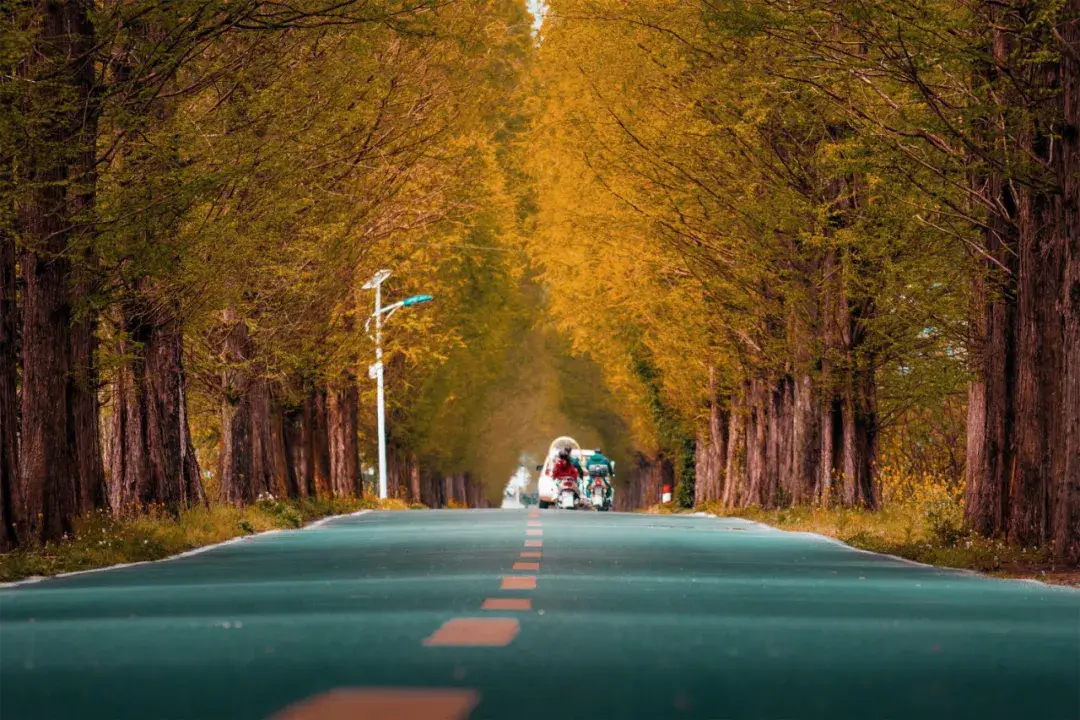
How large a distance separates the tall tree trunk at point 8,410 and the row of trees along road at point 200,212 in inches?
0.9

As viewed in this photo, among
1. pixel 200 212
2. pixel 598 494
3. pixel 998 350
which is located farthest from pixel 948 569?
pixel 598 494

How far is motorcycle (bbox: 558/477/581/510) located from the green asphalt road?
36.8 m

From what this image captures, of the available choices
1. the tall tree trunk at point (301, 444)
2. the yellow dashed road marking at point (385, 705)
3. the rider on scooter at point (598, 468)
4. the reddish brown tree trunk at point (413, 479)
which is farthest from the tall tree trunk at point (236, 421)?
the reddish brown tree trunk at point (413, 479)

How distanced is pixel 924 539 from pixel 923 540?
21 cm

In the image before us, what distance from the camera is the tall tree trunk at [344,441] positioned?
57.7m

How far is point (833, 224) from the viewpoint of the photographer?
110 ft

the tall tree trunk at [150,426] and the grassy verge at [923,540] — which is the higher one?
the tall tree trunk at [150,426]

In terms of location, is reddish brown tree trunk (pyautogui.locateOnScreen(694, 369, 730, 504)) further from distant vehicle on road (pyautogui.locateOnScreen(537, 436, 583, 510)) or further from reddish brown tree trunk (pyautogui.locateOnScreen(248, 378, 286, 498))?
reddish brown tree trunk (pyautogui.locateOnScreen(248, 378, 286, 498))

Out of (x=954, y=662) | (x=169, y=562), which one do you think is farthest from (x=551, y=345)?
(x=954, y=662)

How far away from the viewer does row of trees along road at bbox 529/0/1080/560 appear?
21.3 meters

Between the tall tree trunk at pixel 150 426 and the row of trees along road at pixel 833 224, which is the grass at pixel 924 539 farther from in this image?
the tall tree trunk at pixel 150 426

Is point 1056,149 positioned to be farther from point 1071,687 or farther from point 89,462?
point 1071,687

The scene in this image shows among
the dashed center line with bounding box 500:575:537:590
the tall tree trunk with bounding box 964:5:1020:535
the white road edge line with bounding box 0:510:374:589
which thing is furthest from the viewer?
the tall tree trunk with bounding box 964:5:1020:535

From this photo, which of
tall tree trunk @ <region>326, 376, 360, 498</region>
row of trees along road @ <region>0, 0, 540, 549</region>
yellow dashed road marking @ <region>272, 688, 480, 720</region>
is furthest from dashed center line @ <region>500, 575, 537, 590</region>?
tall tree trunk @ <region>326, 376, 360, 498</region>
